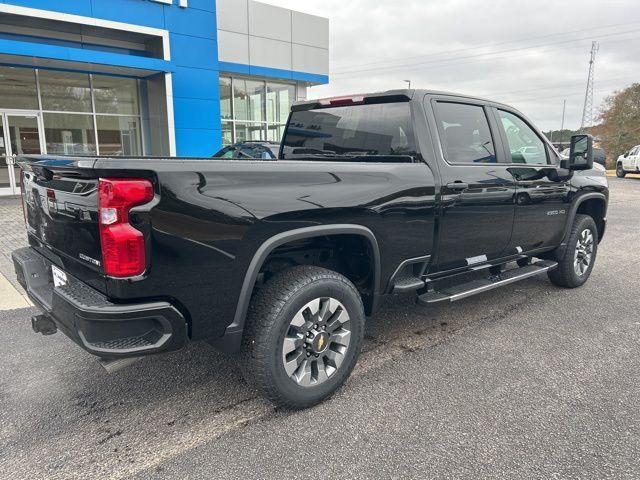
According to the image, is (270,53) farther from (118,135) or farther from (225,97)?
(118,135)

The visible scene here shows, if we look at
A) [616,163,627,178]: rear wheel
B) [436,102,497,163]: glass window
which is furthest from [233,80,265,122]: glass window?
[616,163,627,178]: rear wheel

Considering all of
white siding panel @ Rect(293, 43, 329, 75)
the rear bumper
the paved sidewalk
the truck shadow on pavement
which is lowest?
the truck shadow on pavement

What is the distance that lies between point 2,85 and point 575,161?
14.4 m

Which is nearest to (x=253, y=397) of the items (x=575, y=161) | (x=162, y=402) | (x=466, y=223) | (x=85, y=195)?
(x=162, y=402)

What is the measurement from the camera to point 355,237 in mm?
3189

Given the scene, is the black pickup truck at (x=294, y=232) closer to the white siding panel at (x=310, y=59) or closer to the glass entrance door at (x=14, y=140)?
the glass entrance door at (x=14, y=140)

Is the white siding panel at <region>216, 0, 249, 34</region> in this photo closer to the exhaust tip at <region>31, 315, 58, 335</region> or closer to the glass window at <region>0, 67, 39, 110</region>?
the glass window at <region>0, 67, 39, 110</region>

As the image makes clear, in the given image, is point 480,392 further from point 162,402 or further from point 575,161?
point 575,161

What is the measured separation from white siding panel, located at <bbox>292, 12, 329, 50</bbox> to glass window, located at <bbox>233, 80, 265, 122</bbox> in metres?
2.37

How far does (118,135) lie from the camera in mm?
15555

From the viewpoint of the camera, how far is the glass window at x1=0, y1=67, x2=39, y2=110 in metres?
13.1

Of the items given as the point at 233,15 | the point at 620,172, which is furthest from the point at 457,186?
the point at 620,172

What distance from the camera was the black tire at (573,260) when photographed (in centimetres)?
515

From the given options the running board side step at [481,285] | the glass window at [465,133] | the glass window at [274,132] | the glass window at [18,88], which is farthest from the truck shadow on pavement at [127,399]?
the glass window at [274,132]
